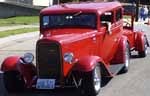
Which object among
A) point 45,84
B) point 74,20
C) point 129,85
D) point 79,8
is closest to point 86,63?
point 45,84

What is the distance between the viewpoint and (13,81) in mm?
10852

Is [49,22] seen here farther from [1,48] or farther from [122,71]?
[1,48]

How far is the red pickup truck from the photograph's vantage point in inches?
396

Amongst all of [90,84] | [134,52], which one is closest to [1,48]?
[134,52]

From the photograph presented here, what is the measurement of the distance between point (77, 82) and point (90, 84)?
29 cm

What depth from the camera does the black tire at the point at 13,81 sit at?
10.8 m

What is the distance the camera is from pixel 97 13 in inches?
455

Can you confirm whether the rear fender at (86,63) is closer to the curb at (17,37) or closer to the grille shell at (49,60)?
the grille shell at (49,60)

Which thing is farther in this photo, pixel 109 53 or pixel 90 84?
pixel 109 53

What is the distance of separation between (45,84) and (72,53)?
2.82ft

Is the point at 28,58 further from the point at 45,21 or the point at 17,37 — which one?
the point at 17,37

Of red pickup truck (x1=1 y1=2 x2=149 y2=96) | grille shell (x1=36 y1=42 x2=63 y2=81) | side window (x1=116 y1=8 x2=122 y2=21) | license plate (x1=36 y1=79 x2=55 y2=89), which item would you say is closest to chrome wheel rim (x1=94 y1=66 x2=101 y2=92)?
red pickup truck (x1=1 y1=2 x2=149 y2=96)

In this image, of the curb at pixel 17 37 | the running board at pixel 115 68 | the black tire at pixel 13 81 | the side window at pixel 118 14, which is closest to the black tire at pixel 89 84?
the black tire at pixel 13 81

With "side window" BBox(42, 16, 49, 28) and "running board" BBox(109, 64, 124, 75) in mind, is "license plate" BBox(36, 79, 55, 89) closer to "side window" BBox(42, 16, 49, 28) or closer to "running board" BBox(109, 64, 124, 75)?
"side window" BBox(42, 16, 49, 28)
